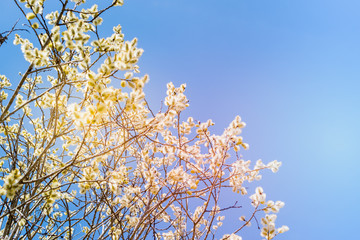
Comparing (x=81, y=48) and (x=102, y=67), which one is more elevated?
(x=81, y=48)

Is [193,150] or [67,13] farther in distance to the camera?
[193,150]

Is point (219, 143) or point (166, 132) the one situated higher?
point (166, 132)

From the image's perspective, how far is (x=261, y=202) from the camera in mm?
2270

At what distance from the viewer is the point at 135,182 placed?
3479 millimetres

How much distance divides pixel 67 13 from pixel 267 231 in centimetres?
282

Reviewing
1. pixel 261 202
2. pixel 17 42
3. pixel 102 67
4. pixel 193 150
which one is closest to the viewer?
pixel 102 67

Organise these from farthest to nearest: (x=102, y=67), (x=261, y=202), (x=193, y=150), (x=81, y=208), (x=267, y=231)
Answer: (x=81, y=208) → (x=193, y=150) → (x=261, y=202) → (x=267, y=231) → (x=102, y=67)

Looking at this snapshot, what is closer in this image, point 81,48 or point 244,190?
point 81,48

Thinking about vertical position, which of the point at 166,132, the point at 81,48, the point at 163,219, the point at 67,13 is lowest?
the point at 163,219

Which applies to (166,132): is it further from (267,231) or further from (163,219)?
(267,231)

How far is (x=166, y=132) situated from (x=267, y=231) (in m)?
1.63

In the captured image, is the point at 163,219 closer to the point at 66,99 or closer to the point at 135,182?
the point at 135,182

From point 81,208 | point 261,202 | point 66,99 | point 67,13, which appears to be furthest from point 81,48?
point 81,208

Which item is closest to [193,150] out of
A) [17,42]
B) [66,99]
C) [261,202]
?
[261,202]
